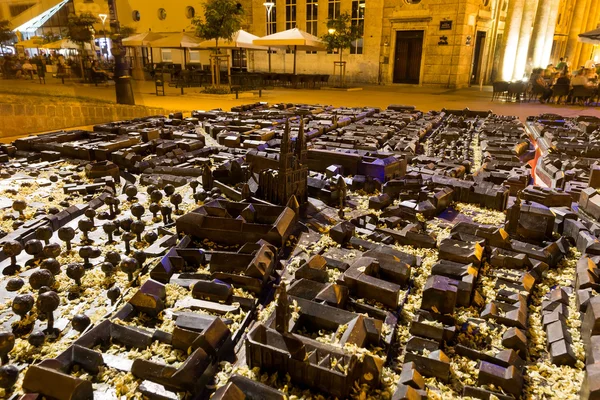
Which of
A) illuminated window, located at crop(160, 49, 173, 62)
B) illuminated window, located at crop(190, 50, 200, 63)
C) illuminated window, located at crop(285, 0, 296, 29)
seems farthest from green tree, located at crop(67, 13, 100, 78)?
illuminated window, located at crop(285, 0, 296, 29)

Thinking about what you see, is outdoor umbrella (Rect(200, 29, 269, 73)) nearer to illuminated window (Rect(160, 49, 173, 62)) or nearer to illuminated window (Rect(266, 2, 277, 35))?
illuminated window (Rect(266, 2, 277, 35))

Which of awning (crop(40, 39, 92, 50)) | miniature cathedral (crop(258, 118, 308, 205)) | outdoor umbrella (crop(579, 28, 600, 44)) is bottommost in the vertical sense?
miniature cathedral (crop(258, 118, 308, 205))

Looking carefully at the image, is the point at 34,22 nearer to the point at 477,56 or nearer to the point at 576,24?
the point at 477,56

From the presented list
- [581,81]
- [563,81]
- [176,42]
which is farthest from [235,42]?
[581,81]

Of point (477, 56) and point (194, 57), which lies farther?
point (194, 57)

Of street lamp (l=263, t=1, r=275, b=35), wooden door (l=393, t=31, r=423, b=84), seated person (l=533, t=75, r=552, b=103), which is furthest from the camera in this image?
street lamp (l=263, t=1, r=275, b=35)

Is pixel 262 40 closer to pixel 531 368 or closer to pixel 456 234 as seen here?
pixel 456 234

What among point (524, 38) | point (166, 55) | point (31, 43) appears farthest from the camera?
point (166, 55)

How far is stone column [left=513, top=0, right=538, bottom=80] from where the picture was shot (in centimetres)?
1939

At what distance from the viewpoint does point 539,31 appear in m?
19.5

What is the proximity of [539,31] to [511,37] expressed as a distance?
132 cm

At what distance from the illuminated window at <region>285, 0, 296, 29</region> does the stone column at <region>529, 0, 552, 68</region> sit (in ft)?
45.0

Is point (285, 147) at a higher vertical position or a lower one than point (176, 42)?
lower

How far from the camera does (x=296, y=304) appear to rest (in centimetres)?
265
